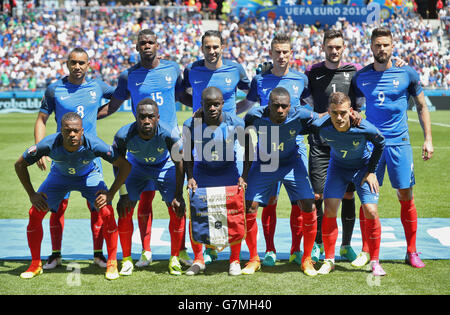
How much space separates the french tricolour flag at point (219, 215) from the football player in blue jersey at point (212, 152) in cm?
10

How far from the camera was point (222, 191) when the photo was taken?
17.9 feet

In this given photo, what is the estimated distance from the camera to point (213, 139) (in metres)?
5.45

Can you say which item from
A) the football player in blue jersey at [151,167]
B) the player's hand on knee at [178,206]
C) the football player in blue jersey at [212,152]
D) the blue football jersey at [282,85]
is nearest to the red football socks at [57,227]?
the football player in blue jersey at [151,167]

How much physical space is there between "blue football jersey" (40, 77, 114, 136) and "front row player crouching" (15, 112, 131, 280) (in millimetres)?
565

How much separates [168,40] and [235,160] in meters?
27.7

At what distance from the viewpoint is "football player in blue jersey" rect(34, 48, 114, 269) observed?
19.2 ft

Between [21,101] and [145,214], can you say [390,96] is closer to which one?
[145,214]

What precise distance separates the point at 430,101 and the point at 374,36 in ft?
69.3

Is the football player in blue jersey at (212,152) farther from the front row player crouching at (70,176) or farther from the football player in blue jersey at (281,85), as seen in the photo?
the front row player crouching at (70,176)

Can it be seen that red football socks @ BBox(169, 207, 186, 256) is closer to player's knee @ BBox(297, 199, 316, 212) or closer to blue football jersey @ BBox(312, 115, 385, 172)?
player's knee @ BBox(297, 199, 316, 212)

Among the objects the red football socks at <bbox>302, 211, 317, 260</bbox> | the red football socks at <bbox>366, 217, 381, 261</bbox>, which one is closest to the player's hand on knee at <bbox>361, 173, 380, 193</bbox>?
the red football socks at <bbox>366, 217, 381, 261</bbox>

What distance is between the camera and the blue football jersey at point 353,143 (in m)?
5.32

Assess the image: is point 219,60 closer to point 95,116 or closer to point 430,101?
point 95,116
